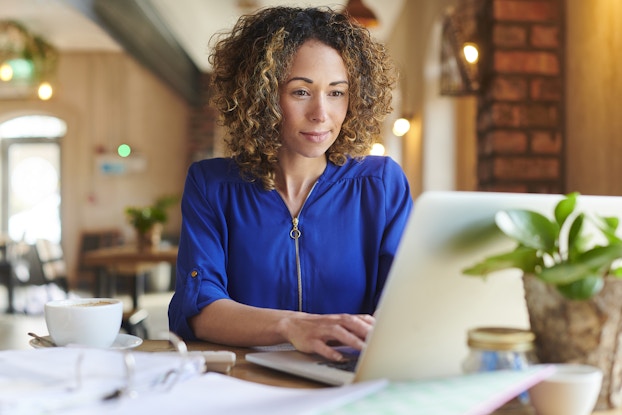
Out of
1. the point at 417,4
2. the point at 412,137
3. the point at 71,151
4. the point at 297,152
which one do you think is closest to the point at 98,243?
the point at 71,151

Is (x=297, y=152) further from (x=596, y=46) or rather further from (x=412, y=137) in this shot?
(x=412, y=137)

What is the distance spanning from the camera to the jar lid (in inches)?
28.6

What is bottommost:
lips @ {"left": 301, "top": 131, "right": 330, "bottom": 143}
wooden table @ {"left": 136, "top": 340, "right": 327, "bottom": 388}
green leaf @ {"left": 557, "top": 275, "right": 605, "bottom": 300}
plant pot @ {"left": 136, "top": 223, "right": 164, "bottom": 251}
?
plant pot @ {"left": 136, "top": 223, "right": 164, "bottom": 251}

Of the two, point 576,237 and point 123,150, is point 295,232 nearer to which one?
point 576,237

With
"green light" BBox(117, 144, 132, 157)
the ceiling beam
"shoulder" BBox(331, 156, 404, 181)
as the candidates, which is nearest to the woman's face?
"shoulder" BBox(331, 156, 404, 181)

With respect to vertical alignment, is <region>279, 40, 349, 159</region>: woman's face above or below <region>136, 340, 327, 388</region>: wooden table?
above

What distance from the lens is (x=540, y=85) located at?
9.63ft

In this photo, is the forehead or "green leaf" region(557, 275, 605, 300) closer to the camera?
"green leaf" region(557, 275, 605, 300)

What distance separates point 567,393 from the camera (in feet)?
2.31

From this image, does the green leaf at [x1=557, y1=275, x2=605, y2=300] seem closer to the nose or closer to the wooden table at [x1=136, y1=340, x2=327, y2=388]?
the wooden table at [x1=136, y1=340, x2=327, y2=388]

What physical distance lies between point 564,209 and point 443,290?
17cm

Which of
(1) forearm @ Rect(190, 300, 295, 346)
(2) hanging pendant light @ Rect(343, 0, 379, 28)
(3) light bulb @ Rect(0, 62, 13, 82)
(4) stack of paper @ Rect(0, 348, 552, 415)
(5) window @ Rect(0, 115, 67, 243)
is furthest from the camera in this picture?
(5) window @ Rect(0, 115, 67, 243)

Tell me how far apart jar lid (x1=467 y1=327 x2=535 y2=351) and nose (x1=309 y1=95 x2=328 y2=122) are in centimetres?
77

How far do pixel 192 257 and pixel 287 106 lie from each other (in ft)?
1.26
